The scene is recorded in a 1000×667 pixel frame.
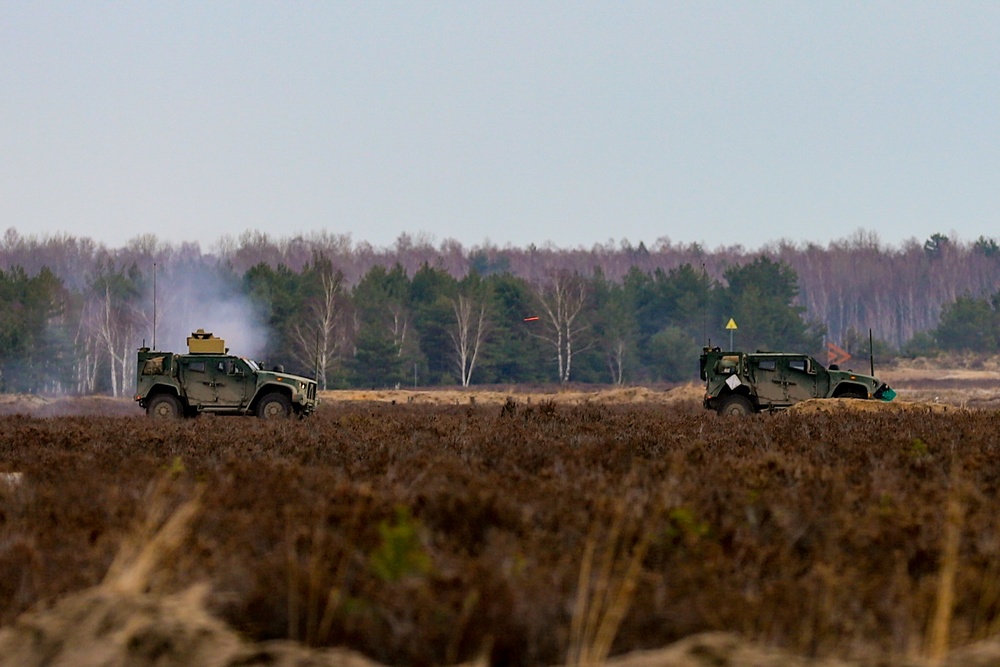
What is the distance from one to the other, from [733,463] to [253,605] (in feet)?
18.3

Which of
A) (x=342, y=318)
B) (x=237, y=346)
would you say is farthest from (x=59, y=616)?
(x=342, y=318)

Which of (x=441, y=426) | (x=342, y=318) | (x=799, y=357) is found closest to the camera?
(x=441, y=426)

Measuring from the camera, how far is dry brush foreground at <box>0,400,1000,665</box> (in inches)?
173

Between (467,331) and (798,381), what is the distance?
44053 mm

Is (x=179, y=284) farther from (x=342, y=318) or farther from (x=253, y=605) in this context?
(x=253, y=605)

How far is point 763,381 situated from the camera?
27109mm

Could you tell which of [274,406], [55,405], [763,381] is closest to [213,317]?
[55,405]

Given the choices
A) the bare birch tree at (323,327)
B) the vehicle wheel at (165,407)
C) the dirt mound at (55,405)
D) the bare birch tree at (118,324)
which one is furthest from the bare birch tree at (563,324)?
the vehicle wheel at (165,407)

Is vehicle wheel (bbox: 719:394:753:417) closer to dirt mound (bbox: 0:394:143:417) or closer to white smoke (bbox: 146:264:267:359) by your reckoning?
dirt mound (bbox: 0:394:143:417)

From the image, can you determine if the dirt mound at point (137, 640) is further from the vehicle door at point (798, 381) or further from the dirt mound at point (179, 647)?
the vehicle door at point (798, 381)

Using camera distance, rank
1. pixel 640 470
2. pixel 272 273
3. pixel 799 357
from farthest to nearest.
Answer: pixel 272 273 → pixel 799 357 → pixel 640 470

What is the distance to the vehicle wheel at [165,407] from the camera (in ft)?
88.2

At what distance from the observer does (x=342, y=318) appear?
69125mm

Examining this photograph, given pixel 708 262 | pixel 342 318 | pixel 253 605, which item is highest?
pixel 708 262
